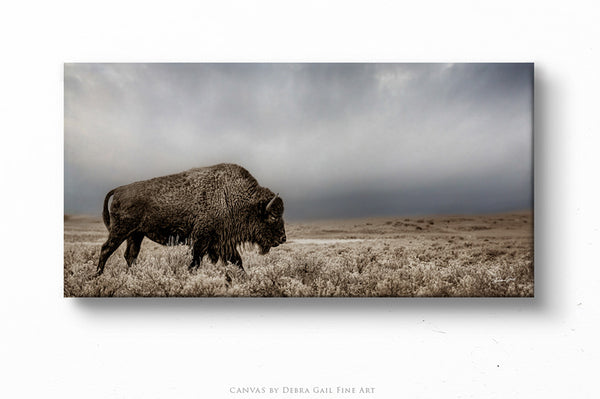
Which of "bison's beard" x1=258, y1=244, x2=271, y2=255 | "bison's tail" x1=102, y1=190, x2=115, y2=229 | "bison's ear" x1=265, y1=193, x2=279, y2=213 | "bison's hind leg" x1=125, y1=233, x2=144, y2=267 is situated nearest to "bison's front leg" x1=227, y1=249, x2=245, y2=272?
"bison's beard" x1=258, y1=244, x2=271, y2=255

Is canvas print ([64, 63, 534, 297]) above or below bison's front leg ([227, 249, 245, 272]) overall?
above

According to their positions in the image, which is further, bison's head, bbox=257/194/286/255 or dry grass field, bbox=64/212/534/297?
bison's head, bbox=257/194/286/255

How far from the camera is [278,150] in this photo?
3383 millimetres

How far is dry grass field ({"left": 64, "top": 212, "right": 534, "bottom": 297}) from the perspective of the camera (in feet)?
10.8

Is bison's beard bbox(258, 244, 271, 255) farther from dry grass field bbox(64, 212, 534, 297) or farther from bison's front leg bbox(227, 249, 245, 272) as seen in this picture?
bison's front leg bbox(227, 249, 245, 272)

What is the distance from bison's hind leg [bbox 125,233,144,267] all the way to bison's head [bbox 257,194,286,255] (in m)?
1.04

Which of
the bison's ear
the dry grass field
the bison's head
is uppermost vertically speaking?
the bison's ear

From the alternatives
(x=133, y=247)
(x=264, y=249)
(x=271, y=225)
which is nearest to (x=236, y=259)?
(x=264, y=249)

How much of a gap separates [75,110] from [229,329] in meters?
2.29

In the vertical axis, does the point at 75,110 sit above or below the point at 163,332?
above

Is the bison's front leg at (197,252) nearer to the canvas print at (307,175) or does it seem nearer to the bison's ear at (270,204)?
the canvas print at (307,175)

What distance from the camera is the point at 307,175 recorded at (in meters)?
3.39
